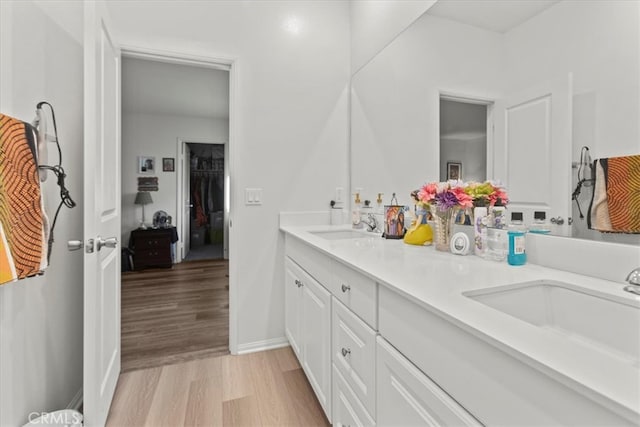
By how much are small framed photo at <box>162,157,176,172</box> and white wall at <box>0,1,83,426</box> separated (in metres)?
3.62

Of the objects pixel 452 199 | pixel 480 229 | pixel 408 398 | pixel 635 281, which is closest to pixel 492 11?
pixel 452 199

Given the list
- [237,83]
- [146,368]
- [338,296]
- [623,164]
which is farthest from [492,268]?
[146,368]

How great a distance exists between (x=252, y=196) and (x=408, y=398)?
1645mm

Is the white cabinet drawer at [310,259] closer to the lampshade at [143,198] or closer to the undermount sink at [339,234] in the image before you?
the undermount sink at [339,234]

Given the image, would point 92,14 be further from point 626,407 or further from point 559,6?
point 626,407

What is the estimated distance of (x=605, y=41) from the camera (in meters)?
0.94

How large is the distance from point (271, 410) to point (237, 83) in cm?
194

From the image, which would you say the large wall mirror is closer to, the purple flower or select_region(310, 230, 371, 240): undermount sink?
the purple flower

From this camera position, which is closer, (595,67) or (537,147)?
(595,67)

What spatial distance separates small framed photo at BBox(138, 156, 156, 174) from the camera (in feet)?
16.2

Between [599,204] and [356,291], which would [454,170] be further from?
[356,291]

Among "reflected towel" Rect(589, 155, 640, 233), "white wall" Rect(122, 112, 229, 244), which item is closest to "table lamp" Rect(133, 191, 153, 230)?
"white wall" Rect(122, 112, 229, 244)

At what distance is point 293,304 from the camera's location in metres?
1.99

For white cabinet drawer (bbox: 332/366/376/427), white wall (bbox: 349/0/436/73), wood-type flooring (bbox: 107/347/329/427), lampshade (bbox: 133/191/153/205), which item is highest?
white wall (bbox: 349/0/436/73)
